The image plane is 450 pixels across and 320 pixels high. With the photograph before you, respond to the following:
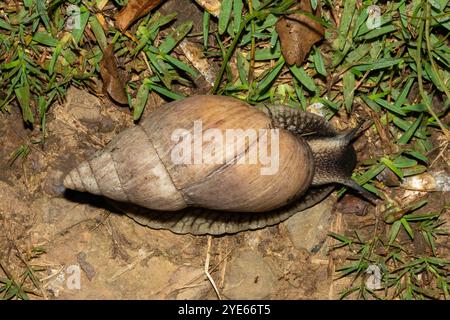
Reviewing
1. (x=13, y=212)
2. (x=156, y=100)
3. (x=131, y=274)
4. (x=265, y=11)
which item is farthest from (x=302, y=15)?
(x=13, y=212)

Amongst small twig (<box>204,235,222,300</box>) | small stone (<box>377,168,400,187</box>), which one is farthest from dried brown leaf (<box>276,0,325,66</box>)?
small twig (<box>204,235,222,300</box>)

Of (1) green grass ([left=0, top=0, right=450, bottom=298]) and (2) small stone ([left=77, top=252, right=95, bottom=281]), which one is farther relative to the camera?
(2) small stone ([left=77, top=252, right=95, bottom=281])

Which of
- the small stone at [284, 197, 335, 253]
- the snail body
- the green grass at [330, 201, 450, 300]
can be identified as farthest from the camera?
the small stone at [284, 197, 335, 253]

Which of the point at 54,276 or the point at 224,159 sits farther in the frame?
the point at 54,276

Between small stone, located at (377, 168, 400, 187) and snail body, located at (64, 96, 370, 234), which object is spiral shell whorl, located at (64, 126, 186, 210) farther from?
small stone, located at (377, 168, 400, 187)

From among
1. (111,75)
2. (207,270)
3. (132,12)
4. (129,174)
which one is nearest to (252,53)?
(132,12)

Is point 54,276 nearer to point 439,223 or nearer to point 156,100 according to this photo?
point 156,100
